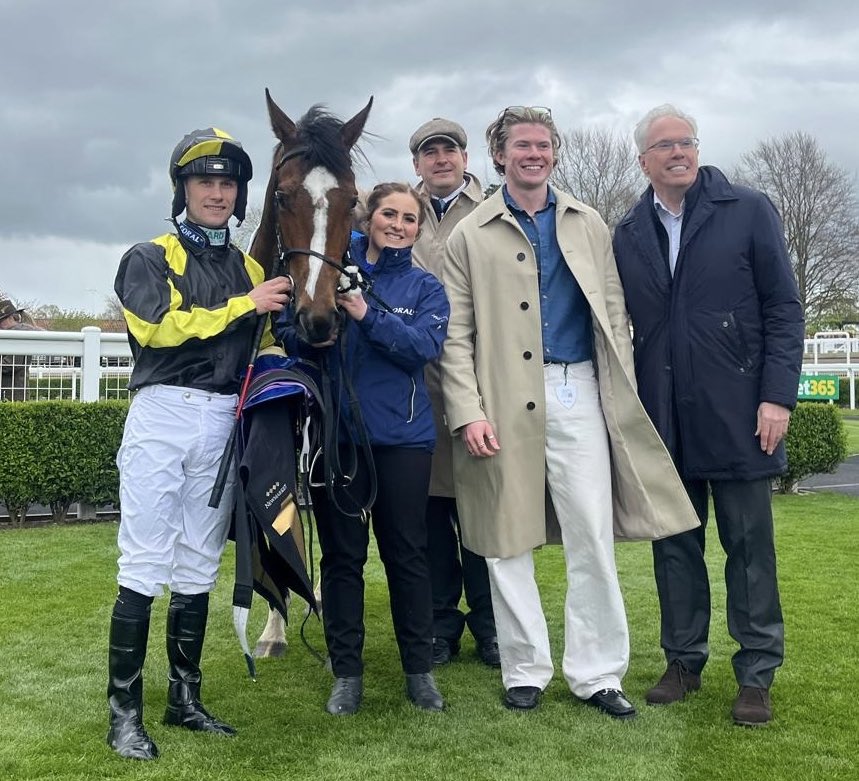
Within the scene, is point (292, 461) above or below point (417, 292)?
below

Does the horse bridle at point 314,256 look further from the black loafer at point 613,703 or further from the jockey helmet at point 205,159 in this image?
the black loafer at point 613,703

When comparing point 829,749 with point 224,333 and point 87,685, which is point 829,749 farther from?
point 87,685

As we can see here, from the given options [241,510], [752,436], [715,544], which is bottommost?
[715,544]

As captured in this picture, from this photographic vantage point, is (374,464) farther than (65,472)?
No

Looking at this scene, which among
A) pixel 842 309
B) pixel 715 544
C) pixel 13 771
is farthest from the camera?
pixel 842 309

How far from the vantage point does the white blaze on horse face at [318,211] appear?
113 inches

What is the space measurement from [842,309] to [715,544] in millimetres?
27629

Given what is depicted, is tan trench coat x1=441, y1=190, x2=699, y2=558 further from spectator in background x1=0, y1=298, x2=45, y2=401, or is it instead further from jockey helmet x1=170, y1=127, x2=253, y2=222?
spectator in background x1=0, y1=298, x2=45, y2=401

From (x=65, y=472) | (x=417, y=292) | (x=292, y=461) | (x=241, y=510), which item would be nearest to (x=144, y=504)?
(x=241, y=510)

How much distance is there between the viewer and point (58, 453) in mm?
7199

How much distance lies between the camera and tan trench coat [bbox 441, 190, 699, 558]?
3.21 meters

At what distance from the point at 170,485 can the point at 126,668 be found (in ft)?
2.10

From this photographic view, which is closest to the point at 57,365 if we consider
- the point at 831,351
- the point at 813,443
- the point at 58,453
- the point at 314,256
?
the point at 58,453

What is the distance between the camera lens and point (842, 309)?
101 feet
